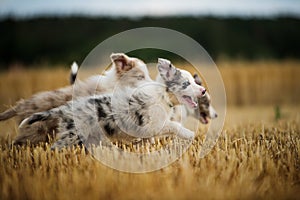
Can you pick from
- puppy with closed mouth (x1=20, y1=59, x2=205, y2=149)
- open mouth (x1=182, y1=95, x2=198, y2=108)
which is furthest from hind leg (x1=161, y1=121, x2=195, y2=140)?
open mouth (x1=182, y1=95, x2=198, y2=108)

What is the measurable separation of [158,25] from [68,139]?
64.5 feet

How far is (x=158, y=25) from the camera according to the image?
24.2 metres

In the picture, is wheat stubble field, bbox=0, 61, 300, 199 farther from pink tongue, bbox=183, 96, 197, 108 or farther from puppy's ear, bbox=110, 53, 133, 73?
puppy's ear, bbox=110, 53, 133, 73

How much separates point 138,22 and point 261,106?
1219 centimetres

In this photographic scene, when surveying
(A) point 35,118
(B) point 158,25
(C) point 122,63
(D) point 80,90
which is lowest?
(A) point 35,118

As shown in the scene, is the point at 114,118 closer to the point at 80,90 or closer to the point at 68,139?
the point at 68,139

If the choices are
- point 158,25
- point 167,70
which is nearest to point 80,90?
point 167,70

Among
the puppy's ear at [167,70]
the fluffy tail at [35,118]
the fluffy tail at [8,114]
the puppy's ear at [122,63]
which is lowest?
the fluffy tail at [35,118]

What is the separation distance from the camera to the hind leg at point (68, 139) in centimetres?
511

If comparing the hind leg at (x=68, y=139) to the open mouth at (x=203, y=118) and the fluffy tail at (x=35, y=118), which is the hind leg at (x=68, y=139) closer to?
the fluffy tail at (x=35, y=118)

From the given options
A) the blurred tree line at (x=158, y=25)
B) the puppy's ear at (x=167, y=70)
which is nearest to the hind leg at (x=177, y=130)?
the puppy's ear at (x=167, y=70)

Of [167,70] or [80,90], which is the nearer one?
[167,70]

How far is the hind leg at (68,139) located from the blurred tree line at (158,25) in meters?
18.2

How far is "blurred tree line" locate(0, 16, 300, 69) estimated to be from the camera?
2384cm
